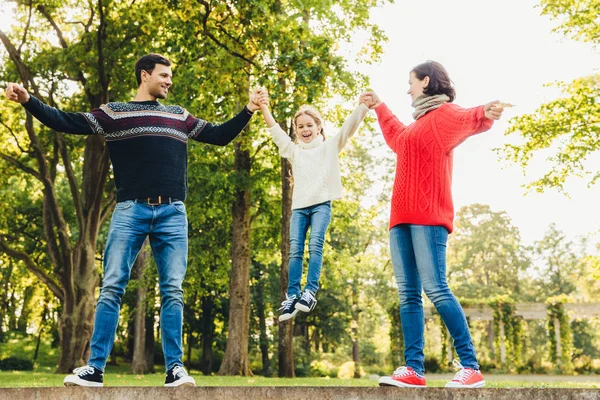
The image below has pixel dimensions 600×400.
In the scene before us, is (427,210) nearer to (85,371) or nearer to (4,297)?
(85,371)

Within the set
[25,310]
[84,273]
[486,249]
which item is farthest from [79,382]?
[486,249]

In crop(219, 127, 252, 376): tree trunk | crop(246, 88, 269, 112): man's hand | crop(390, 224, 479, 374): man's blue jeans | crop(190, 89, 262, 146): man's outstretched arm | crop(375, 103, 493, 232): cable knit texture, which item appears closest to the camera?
crop(390, 224, 479, 374): man's blue jeans

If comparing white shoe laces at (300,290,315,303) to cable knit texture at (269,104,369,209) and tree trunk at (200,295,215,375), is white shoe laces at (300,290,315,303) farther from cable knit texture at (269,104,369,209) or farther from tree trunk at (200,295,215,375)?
tree trunk at (200,295,215,375)

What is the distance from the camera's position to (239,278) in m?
21.7

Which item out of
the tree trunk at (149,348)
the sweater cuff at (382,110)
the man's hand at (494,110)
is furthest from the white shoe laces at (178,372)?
the tree trunk at (149,348)

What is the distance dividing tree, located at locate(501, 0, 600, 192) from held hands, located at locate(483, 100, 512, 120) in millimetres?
17739

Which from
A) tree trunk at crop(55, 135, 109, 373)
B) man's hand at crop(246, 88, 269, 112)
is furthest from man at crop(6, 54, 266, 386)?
tree trunk at crop(55, 135, 109, 373)

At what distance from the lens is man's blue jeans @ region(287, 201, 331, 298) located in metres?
6.04

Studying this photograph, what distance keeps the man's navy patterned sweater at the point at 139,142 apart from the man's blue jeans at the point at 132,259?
14cm

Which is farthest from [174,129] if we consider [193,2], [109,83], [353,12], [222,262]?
[222,262]

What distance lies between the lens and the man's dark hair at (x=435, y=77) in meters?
4.90

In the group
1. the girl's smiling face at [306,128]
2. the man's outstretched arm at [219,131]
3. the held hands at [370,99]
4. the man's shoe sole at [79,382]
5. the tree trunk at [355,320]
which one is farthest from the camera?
the tree trunk at [355,320]

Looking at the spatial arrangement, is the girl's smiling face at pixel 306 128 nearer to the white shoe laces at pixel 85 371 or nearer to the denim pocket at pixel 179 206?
the denim pocket at pixel 179 206

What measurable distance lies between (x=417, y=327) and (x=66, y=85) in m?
17.7
